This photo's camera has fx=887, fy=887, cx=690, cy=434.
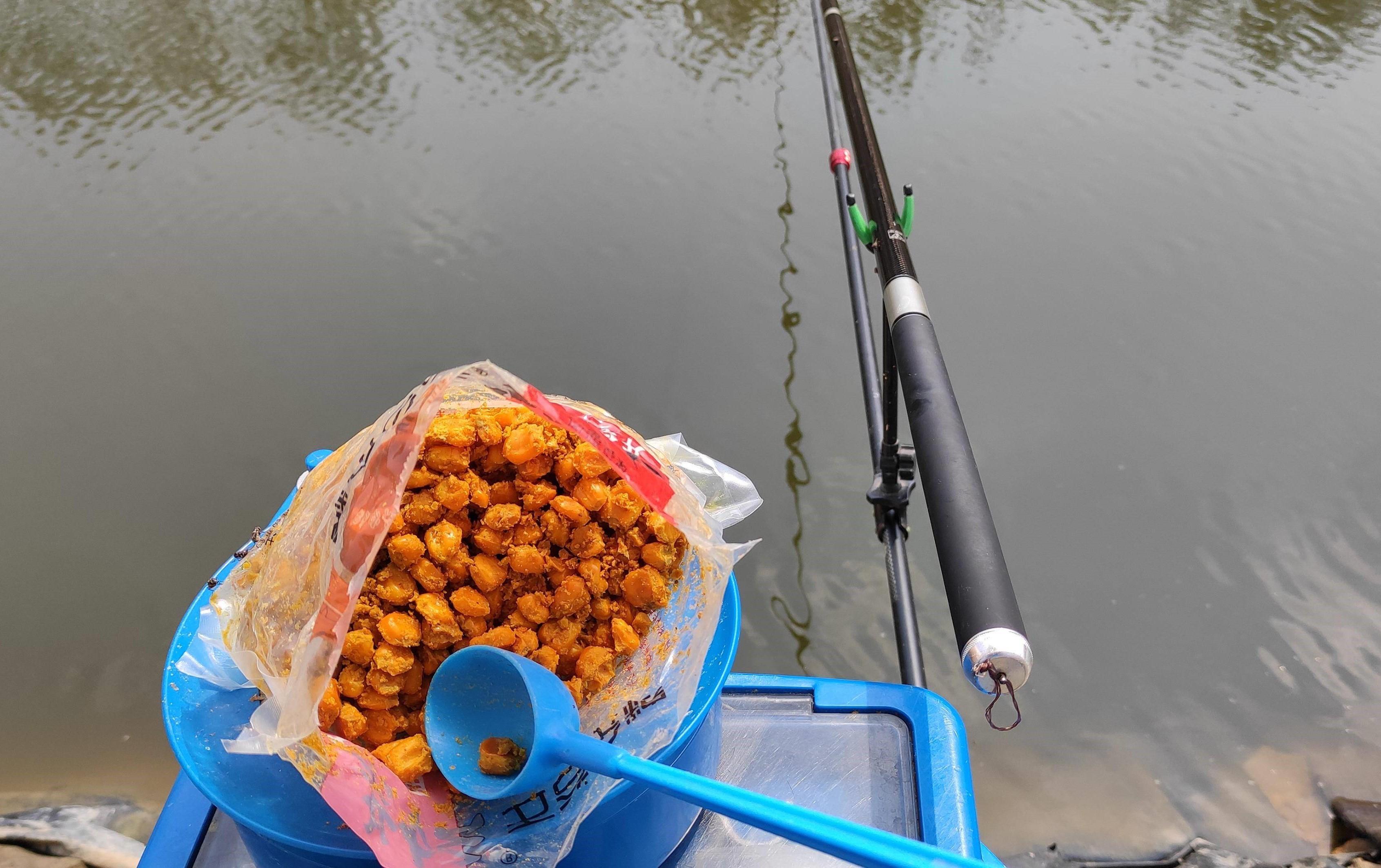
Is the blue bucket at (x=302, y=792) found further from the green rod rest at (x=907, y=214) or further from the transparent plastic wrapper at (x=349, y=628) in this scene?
the green rod rest at (x=907, y=214)

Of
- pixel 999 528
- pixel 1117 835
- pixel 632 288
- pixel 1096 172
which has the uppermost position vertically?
pixel 1096 172

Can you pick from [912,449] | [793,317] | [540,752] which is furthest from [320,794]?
[793,317]

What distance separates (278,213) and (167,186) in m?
0.48

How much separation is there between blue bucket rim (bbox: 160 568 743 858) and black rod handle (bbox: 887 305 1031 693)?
9.4 inches

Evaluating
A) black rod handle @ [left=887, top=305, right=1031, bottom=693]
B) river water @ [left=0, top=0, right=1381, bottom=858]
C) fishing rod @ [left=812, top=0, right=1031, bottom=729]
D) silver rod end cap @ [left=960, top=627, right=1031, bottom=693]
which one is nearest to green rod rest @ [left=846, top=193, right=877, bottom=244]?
fishing rod @ [left=812, top=0, right=1031, bottom=729]

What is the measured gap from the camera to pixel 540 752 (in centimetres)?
68

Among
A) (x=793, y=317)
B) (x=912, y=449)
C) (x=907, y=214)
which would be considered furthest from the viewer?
(x=793, y=317)

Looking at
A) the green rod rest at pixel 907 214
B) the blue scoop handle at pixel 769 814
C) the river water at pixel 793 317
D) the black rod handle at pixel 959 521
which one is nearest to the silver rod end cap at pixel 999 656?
the black rod handle at pixel 959 521

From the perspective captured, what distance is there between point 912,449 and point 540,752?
839 mm

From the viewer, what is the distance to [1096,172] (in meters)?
3.27

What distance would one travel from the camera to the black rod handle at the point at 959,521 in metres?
0.53

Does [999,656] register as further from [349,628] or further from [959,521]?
[349,628]

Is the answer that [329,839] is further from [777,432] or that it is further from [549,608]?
[777,432]

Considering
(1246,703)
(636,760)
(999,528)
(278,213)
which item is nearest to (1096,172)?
(999,528)
